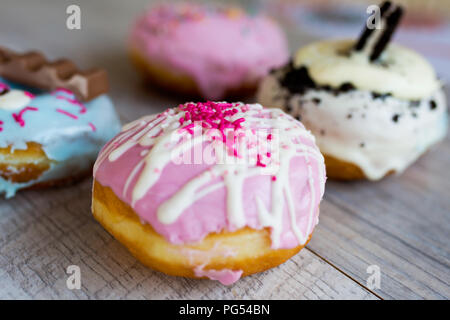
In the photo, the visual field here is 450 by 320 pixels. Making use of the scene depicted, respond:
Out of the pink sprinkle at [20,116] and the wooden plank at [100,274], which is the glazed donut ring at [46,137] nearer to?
the pink sprinkle at [20,116]

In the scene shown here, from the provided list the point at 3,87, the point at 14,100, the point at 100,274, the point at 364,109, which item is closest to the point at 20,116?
the point at 14,100

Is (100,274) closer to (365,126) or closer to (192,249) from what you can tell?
(192,249)

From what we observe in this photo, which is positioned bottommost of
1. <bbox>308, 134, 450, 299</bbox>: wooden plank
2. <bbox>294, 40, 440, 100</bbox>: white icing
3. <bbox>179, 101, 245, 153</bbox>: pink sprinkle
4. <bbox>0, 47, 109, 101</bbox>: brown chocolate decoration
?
<bbox>308, 134, 450, 299</bbox>: wooden plank

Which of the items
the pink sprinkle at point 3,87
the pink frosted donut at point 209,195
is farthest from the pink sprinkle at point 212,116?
the pink sprinkle at point 3,87

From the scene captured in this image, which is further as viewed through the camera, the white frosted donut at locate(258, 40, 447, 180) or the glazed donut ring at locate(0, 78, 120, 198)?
the white frosted donut at locate(258, 40, 447, 180)

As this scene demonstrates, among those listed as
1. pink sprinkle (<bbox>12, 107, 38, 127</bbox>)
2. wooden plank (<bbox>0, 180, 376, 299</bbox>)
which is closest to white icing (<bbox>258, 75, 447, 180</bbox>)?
wooden plank (<bbox>0, 180, 376, 299</bbox>)

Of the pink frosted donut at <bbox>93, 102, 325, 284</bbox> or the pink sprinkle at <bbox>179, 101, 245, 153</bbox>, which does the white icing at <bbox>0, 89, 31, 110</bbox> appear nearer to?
the pink frosted donut at <bbox>93, 102, 325, 284</bbox>

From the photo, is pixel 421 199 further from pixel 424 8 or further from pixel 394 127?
pixel 424 8
